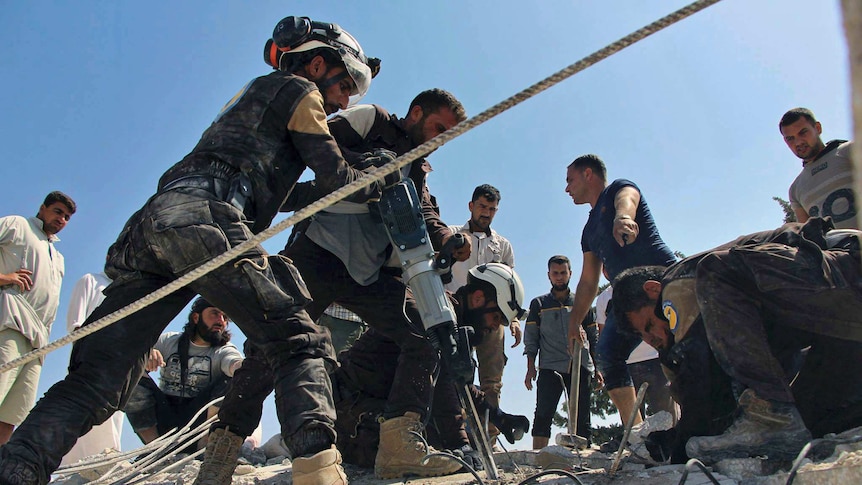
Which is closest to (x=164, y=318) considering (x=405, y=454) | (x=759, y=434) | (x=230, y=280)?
(x=230, y=280)

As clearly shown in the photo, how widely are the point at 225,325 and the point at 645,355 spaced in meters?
3.40

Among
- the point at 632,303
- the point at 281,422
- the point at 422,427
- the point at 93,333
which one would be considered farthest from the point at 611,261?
the point at 93,333

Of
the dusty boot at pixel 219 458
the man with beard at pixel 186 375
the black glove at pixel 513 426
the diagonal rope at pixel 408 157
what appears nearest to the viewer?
the diagonal rope at pixel 408 157

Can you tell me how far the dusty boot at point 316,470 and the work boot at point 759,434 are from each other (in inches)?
59.9

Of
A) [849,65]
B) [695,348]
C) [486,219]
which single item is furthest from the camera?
[486,219]

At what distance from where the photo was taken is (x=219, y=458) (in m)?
2.83

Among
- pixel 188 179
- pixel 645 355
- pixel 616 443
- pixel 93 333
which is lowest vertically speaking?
pixel 616 443

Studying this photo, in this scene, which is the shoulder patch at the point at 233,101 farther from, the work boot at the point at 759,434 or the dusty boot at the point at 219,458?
the work boot at the point at 759,434

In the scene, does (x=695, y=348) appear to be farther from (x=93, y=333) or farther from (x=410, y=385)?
(x=93, y=333)

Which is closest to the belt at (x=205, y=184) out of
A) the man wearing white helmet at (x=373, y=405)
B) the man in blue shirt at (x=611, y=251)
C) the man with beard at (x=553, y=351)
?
the man wearing white helmet at (x=373, y=405)

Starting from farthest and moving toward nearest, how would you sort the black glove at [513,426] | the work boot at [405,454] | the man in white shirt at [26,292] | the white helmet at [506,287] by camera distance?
the white helmet at [506,287] < the black glove at [513,426] < the man in white shirt at [26,292] < the work boot at [405,454]

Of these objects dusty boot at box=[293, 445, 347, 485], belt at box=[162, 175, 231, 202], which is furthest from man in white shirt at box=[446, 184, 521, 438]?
dusty boot at box=[293, 445, 347, 485]

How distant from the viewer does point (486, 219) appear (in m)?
6.04

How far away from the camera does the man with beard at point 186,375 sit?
4891 millimetres
